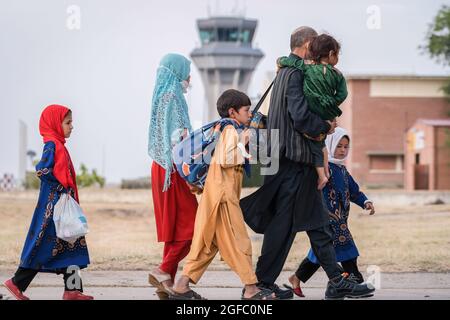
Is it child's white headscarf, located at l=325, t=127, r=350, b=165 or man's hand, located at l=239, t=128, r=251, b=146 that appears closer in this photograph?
man's hand, located at l=239, t=128, r=251, b=146

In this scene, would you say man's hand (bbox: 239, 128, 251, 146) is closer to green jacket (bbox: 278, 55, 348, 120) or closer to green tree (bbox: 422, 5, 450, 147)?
green jacket (bbox: 278, 55, 348, 120)

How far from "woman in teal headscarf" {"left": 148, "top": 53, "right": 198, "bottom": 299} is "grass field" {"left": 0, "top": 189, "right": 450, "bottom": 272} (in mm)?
3427

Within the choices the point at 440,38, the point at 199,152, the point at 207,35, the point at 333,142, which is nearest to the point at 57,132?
the point at 199,152

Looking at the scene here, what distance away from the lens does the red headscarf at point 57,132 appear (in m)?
8.45

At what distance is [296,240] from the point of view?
18219mm

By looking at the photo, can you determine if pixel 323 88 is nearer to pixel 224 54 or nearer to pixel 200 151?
pixel 200 151

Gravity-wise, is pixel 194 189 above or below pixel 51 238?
above

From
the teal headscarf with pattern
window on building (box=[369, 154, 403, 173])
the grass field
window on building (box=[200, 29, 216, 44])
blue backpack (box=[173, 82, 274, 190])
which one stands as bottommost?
window on building (box=[369, 154, 403, 173])

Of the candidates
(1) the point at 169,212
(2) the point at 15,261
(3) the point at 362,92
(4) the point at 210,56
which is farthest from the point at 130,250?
(4) the point at 210,56

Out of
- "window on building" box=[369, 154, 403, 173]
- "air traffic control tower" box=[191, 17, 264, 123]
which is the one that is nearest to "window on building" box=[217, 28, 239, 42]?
"air traffic control tower" box=[191, 17, 264, 123]

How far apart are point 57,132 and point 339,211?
243 cm

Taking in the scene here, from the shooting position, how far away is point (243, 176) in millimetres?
8523

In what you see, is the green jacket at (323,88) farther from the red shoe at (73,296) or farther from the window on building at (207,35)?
the window on building at (207,35)

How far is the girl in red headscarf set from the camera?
841cm
